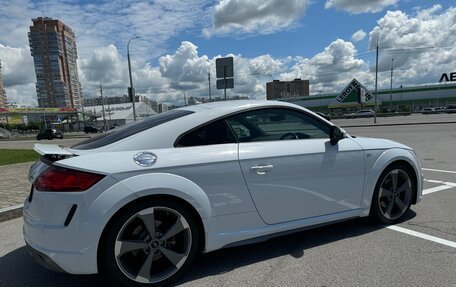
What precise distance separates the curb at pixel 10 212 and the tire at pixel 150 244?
10.5 ft

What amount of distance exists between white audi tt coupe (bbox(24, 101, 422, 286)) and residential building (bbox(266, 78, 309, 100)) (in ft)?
252

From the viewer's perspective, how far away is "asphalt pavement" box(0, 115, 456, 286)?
2926mm

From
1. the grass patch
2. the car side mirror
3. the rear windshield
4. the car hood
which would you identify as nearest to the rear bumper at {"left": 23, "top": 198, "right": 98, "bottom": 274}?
the rear windshield

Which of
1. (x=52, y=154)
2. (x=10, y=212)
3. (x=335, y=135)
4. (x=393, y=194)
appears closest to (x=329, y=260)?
(x=335, y=135)

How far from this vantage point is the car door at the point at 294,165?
10.5ft

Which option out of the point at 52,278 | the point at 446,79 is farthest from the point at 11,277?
the point at 446,79

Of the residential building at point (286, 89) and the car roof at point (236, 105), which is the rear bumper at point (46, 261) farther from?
the residential building at point (286, 89)

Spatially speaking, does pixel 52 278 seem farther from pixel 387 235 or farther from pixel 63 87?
pixel 63 87

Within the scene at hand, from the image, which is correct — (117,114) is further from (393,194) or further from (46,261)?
(46,261)

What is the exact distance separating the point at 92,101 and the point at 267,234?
141103 mm

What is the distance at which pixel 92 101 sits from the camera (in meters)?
132

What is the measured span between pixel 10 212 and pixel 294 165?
4.40 meters

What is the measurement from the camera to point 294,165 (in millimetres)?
3332

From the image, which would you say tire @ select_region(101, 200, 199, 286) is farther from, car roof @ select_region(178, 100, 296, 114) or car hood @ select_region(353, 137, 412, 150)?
car hood @ select_region(353, 137, 412, 150)
